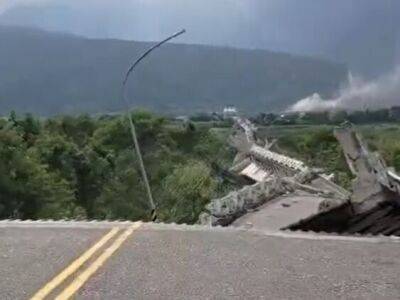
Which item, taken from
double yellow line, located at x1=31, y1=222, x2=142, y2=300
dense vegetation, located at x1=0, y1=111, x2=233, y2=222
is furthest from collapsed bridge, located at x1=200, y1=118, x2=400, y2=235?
dense vegetation, located at x1=0, y1=111, x2=233, y2=222

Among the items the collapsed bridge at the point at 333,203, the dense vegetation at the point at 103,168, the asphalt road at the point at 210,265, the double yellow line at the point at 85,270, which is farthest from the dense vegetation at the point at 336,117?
the double yellow line at the point at 85,270

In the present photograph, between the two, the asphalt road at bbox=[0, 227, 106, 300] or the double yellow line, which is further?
the asphalt road at bbox=[0, 227, 106, 300]

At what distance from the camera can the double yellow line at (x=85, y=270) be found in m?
7.08

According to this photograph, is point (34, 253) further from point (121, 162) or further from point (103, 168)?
point (121, 162)

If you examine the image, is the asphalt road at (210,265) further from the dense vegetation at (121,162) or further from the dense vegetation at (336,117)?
the dense vegetation at (121,162)

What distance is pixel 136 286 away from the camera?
284 inches

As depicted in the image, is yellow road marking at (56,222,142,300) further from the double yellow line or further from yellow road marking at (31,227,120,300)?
yellow road marking at (31,227,120,300)

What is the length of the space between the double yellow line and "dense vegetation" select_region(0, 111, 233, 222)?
34.1m

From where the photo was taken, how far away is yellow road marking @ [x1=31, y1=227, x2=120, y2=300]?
7.09 metres

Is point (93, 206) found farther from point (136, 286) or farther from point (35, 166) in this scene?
point (136, 286)

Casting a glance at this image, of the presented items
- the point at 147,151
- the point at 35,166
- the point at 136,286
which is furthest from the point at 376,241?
the point at 147,151

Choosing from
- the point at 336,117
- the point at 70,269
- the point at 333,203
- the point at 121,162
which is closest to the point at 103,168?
the point at 121,162

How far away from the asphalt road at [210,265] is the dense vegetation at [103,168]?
34.2 metres

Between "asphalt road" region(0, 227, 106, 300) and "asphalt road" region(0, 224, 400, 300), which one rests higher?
"asphalt road" region(0, 224, 400, 300)
